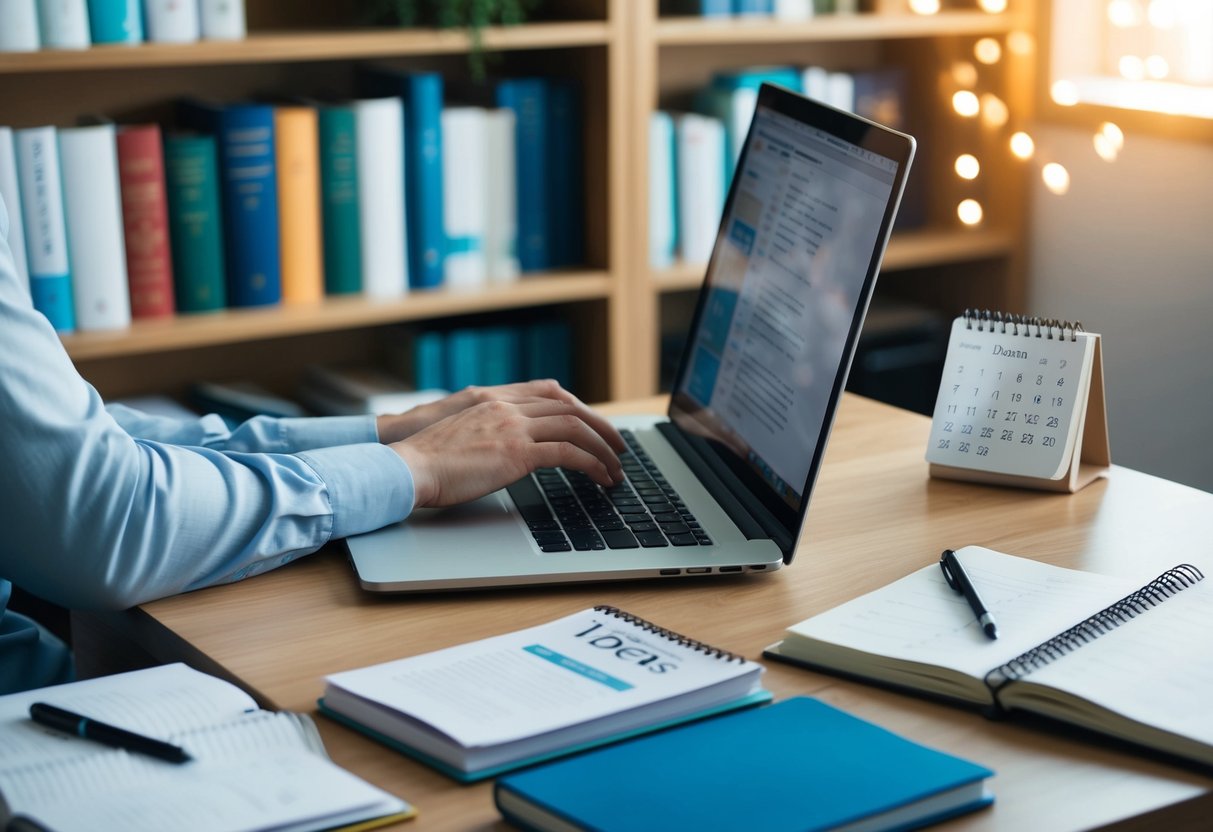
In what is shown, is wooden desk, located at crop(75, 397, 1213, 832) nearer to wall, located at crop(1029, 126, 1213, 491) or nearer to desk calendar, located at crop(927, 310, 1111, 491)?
desk calendar, located at crop(927, 310, 1111, 491)

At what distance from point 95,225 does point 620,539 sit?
1.25 metres

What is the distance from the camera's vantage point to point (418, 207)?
2271 millimetres

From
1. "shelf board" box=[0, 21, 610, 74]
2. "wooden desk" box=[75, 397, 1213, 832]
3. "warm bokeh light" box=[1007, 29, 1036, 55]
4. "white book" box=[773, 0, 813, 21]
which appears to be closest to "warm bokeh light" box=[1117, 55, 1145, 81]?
"warm bokeh light" box=[1007, 29, 1036, 55]

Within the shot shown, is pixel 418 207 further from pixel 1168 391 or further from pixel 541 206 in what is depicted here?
pixel 1168 391

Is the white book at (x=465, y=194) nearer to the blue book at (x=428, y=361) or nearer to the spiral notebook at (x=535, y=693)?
the blue book at (x=428, y=361)

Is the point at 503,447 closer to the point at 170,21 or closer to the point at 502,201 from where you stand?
the point at 170,21

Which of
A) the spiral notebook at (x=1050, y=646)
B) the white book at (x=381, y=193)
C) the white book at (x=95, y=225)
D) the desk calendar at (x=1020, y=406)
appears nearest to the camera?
the spiral notebook at (x=1050, y=646)

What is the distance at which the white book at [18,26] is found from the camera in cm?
186

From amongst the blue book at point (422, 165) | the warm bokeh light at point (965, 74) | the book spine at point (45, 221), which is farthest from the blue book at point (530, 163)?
the warm bokeh light at point (965, 74)

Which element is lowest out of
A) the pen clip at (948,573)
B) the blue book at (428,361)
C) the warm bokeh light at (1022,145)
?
the blue book at (428,361)

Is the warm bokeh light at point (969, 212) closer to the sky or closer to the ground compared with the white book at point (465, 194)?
closer to the ground

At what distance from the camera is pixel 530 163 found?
93.7 inches

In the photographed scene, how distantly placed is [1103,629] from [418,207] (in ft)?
5.24

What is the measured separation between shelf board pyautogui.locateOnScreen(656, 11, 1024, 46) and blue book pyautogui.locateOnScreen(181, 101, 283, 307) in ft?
2.30
